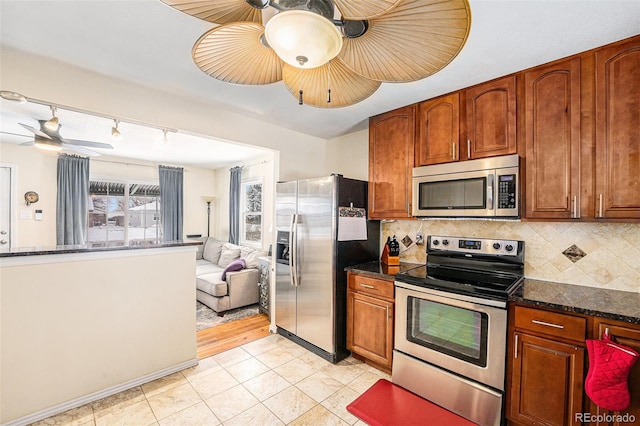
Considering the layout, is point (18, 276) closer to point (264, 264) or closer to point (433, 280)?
point (264, 264)

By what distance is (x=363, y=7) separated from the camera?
0.76m

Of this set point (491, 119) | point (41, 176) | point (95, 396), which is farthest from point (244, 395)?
point (41, 176)

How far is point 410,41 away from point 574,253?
6.98 ft

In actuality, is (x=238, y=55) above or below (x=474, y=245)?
above

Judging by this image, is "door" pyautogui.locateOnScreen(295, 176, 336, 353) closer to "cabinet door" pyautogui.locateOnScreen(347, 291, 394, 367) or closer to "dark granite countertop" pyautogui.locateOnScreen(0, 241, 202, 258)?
"cabinet door" pyautogui.locateOnScreen(347, 291, 394, 367)

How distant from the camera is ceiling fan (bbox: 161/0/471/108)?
2.50ft

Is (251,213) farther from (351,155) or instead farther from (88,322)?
(88,322)

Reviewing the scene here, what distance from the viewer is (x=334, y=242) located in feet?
8.73

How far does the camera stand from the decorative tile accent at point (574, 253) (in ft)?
6.70

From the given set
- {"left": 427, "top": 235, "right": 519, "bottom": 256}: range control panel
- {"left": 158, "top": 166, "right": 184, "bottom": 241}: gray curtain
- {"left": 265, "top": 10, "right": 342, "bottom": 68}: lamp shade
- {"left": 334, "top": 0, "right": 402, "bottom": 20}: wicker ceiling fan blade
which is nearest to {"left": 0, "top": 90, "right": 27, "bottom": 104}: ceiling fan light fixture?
{"left": 265, "top": 10, "right": 342, "bottom": 68}: lamp shade

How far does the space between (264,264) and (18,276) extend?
2.43m

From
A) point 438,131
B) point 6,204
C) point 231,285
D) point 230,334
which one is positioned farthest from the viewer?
point 6,204

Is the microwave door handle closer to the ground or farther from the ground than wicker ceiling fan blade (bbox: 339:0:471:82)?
closer to the ground

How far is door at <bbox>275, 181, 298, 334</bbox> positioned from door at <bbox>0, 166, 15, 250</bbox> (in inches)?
175
